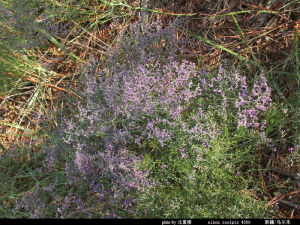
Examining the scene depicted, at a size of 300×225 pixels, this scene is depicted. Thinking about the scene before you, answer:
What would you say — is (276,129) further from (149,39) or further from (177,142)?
(149,39)

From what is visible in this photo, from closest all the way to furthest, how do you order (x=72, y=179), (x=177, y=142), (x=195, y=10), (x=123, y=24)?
1. (x=177, y=142)
2. (x=72, y=179)
3. (x=195, y=10)
4. (x=123, y=24)

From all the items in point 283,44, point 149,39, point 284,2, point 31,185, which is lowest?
point 31,185

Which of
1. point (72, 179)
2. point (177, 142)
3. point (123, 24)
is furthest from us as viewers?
point (123, 24)

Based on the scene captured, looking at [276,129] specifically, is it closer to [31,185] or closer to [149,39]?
[149,39]

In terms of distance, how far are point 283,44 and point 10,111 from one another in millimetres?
3965

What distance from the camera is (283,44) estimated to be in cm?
315

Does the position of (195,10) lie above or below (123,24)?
above

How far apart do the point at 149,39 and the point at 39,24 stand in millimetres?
1677

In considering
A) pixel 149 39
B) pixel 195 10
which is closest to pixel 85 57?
pixel 149 39

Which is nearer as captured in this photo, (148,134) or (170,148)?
(148,134)

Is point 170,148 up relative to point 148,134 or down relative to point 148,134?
down

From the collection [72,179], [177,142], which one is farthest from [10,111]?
[177,142]

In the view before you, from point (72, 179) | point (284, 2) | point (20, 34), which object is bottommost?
point (72, 179)

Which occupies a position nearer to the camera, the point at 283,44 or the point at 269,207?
the point at 269,207
